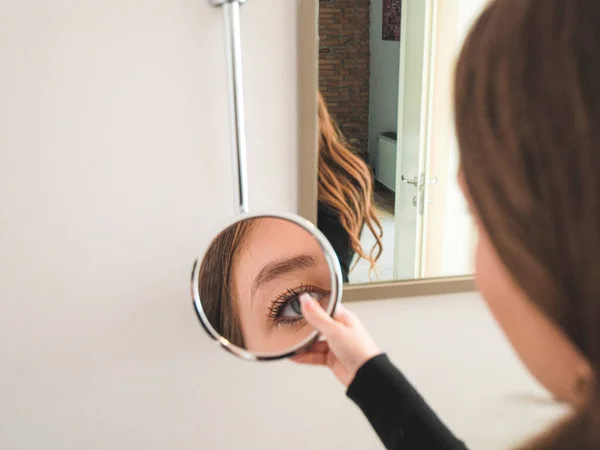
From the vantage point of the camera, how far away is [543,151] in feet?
Answer: 1.26

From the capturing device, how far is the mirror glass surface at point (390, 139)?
0.79 m

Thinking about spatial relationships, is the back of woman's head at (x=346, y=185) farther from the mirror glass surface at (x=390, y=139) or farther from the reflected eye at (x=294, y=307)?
the reflected eye at (x=294, y=307)

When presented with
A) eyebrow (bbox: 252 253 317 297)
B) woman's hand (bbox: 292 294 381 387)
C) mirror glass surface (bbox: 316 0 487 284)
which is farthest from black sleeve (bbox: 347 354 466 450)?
mirror glass surface (bbox: 316 0 487 284)

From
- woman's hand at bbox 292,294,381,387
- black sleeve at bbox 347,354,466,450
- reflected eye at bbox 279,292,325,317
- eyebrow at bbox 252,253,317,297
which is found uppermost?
eyebrow at bbox 252,253,317,297

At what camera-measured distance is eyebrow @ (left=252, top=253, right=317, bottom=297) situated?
26.8 inches

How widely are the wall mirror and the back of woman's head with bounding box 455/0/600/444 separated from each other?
0.38 m

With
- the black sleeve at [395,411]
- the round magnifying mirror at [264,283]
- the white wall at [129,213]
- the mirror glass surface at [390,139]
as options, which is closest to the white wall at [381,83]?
the mirror glass surface at [390,139]

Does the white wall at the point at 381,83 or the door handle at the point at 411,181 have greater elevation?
the white wall at the point at 381,83

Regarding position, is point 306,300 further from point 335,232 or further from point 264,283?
point 335,232

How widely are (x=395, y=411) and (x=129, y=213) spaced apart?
17.0 inches

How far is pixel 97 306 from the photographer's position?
0.80 m

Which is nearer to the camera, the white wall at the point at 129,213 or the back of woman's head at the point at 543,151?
the back of woman's head at the point at 543,151

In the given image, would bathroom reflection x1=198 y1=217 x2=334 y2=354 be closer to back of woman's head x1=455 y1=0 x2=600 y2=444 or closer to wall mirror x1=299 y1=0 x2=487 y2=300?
wall mirror x1=299 y1=0 x2=487 y2=300

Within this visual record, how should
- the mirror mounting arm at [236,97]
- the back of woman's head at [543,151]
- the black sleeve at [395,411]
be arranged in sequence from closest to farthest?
the back of woman's head at [543,151]
the black sleeve at [395,411]
the mirror mounting arm at [236,97]
